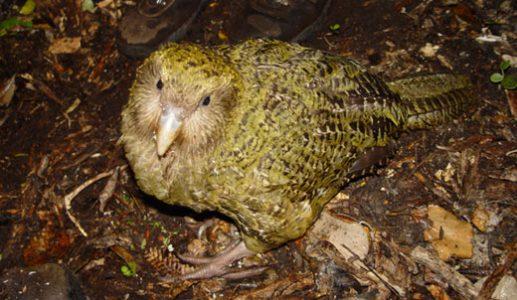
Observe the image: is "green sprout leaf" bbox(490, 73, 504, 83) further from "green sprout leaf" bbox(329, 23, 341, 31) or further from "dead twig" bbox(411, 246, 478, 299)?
"dead twig" bbox(411, 246, 478, 299)

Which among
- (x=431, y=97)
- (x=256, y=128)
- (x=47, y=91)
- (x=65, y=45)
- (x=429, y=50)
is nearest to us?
(x=256, y=128)

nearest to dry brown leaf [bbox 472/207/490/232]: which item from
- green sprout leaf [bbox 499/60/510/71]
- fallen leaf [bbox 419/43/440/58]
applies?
green sprout leaf [bbox 499/60/510/71]

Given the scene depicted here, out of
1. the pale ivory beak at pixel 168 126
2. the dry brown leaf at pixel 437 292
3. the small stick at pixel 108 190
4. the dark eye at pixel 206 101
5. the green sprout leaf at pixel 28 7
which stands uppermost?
the dark eye at pixel 206 101

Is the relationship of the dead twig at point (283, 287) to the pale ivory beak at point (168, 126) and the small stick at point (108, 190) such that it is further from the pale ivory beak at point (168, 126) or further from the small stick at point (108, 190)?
the pale ivory beak at point (168, 126)

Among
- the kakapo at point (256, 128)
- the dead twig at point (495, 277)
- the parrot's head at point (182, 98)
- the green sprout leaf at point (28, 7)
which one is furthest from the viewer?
the green sprout leaf at point (28, 7)

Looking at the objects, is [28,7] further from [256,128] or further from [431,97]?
[431,97]

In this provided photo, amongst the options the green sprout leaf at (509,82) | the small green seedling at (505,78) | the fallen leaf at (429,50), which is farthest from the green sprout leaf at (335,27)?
the green sprout leaf at (509,82)

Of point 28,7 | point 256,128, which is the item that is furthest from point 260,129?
point 28,7
